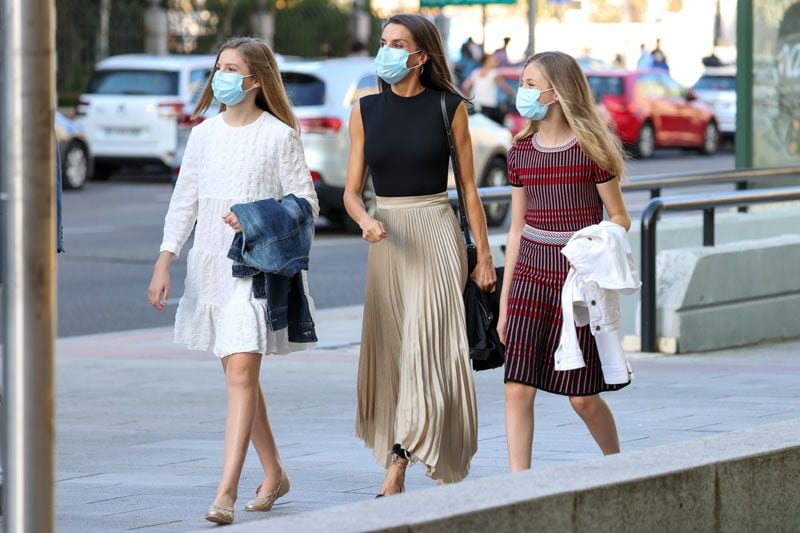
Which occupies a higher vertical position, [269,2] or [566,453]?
[269,2]

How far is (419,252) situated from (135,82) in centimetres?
1976

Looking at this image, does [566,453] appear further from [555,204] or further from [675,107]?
[675,107]

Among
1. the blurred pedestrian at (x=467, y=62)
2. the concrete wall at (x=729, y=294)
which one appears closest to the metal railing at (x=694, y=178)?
the concrete wall at (x=729, y=294)

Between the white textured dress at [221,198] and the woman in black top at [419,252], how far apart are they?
0.28 metres

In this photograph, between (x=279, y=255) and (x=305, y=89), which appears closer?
(x=279, y=255)

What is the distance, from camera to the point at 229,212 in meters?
5.98

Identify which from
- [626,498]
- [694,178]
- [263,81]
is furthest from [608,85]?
[626,498]

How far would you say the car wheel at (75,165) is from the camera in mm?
24250

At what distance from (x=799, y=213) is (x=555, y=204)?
7101 millimetres

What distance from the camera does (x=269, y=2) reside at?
3994 cm

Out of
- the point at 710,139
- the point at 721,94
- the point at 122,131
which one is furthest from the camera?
the point at 721,94

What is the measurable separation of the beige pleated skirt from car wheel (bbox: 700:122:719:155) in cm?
2932

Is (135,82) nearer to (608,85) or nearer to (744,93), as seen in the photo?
(608,85)

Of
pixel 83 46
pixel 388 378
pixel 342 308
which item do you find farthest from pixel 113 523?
pixel 83 46
